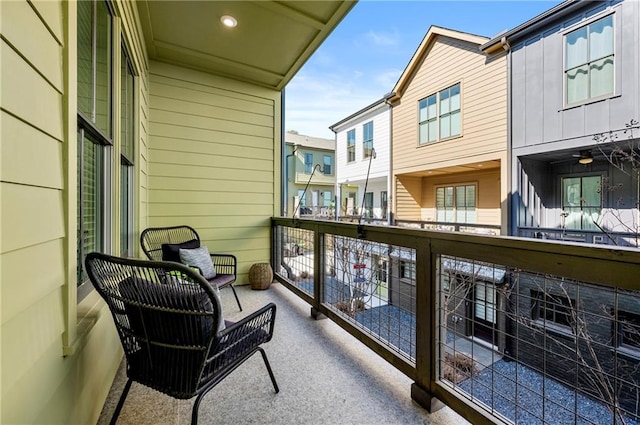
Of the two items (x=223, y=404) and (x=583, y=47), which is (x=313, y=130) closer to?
(x=583, y=47)

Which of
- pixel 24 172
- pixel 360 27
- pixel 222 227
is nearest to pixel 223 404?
pixel 24 172

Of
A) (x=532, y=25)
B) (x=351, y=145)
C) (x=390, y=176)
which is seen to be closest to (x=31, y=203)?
(x=532, y=25)

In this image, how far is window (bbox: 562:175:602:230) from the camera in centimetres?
486

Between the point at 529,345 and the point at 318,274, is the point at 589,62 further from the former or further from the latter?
the point at 318,274

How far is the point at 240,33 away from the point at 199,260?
7.98ft

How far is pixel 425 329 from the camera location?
1.54 meters

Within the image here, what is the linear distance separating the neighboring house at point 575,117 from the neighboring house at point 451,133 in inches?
13.8

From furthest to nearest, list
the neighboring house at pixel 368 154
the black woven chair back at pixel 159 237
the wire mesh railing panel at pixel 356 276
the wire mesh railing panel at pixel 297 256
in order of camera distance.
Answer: the neighboring house at pixel 368 154 < the wire mesh railing panel at pixel 297 256 < the black woven chair back at pixel 159 237 < the wire mesh railing panel at pixel 356 276

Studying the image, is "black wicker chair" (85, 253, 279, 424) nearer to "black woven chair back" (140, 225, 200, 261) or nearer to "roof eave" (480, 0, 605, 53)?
"black woven chair back" (140, 225, 200, 261)

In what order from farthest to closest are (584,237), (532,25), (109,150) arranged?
(532,25) → (584,237) → (109,150)

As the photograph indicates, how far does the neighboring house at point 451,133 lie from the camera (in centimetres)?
588

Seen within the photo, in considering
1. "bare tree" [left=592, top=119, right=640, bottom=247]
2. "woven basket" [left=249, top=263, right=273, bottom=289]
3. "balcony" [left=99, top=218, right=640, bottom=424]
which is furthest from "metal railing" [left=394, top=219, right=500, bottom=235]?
"woven basket" [left=249, top=263, right=273, bottom=289]

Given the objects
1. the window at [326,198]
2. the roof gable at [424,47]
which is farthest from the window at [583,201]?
the window at [326,198]

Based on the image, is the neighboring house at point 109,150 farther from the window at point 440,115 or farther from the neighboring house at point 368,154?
the neighboring house at point 368,154
